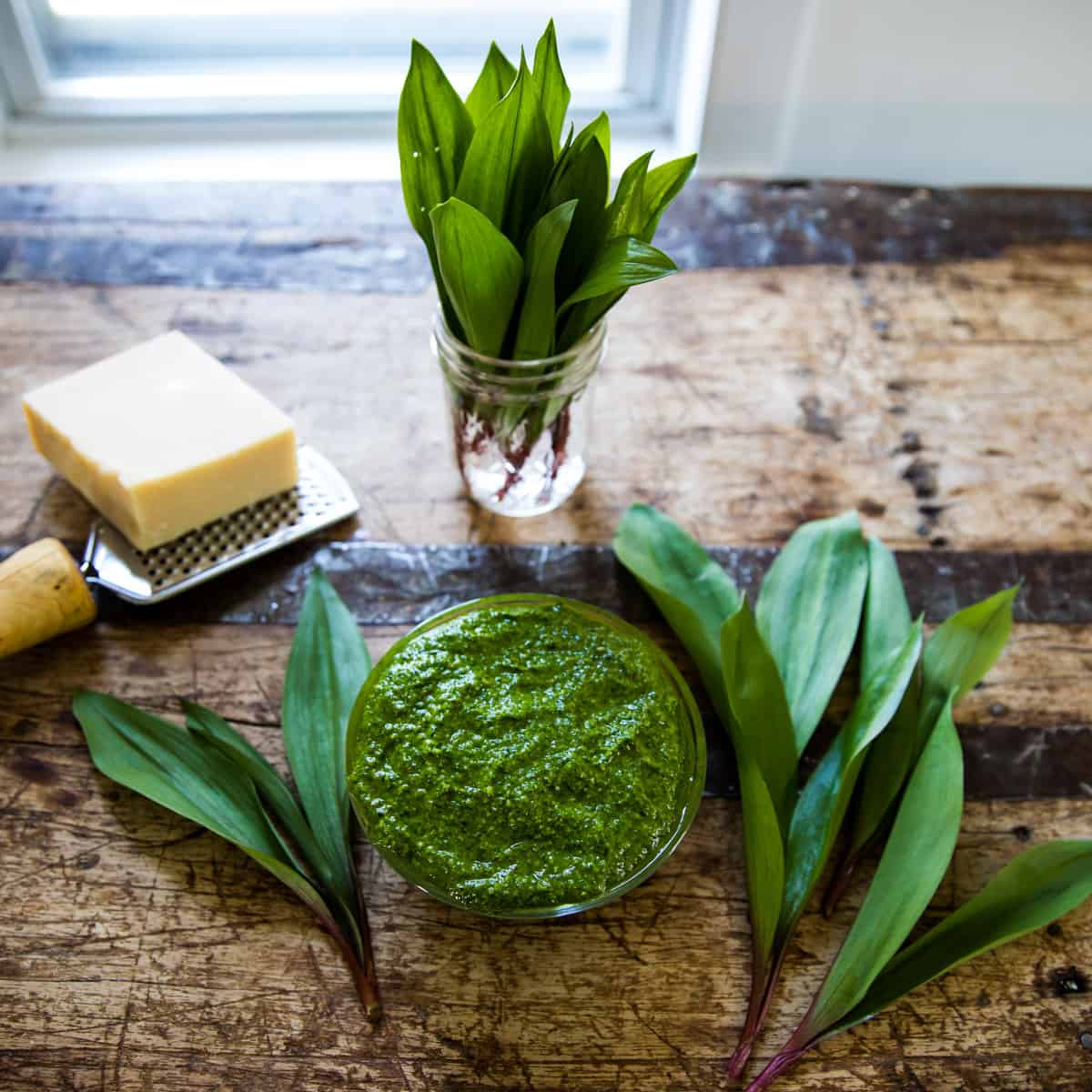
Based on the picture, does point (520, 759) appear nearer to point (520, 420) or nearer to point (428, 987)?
point (428, 987)

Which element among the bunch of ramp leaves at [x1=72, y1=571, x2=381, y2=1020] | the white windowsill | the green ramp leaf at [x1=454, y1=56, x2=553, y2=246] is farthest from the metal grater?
the white windowsill

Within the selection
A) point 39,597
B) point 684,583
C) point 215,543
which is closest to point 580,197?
point 684,583

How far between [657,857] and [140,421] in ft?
2.05

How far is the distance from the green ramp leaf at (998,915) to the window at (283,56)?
1.30m

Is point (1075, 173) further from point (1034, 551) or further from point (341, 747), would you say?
point (341, 747)

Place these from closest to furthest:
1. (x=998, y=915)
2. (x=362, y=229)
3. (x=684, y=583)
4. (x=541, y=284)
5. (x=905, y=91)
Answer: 1. (x=998, y=915)
2. (x=541, y=284)
3. (x=684, y=583)
4. (x=362, y=229)
5. (x=905, y=91)

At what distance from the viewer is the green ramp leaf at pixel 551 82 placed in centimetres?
90

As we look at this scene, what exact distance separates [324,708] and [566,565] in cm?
29

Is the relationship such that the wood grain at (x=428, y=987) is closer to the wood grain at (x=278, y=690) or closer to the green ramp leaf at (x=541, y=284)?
the wood grain at (x=278, y=690)

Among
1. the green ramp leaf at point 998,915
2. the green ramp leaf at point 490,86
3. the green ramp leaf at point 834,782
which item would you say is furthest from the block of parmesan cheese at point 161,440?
the green ramp leaf at point 998,915

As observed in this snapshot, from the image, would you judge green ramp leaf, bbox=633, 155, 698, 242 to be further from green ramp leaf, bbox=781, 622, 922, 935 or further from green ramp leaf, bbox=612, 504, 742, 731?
green ramp leaf, bbox=781, 622, 922, 935

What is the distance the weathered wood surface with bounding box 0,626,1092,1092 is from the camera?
2.71 feet

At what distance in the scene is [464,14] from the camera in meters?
1.79

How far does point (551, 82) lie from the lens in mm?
924
